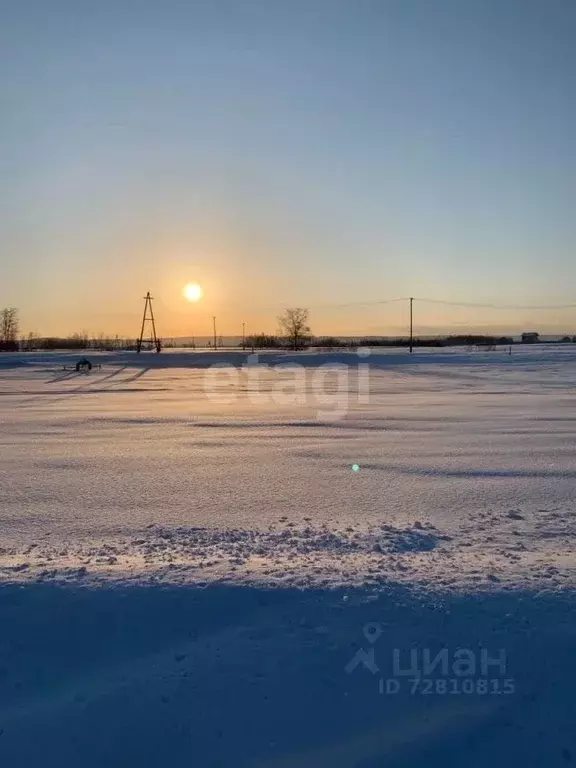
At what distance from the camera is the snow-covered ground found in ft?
9.68

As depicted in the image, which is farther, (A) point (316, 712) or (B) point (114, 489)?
(B) point (114, 489)

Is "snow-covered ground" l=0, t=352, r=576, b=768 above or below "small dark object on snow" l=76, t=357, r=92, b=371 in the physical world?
below

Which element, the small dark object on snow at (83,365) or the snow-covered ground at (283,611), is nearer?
the snow-covered ground at (283,611)

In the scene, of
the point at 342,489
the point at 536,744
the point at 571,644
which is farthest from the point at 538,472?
the point at 536,744

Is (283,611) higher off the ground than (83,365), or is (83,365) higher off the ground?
(83,365)

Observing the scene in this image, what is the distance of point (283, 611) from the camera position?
368cm

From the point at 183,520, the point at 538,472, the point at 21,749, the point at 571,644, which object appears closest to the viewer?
the point at 21,749

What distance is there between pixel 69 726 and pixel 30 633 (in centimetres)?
80

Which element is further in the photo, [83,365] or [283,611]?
[83,365]

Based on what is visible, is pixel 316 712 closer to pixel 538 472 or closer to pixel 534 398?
pixel 538 472

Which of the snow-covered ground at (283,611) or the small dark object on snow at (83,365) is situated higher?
the small dark object on snow at (83,365)

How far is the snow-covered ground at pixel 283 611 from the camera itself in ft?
9.68

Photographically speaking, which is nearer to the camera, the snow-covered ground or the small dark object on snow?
the snow-covered ground

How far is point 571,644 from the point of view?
3406 mm
